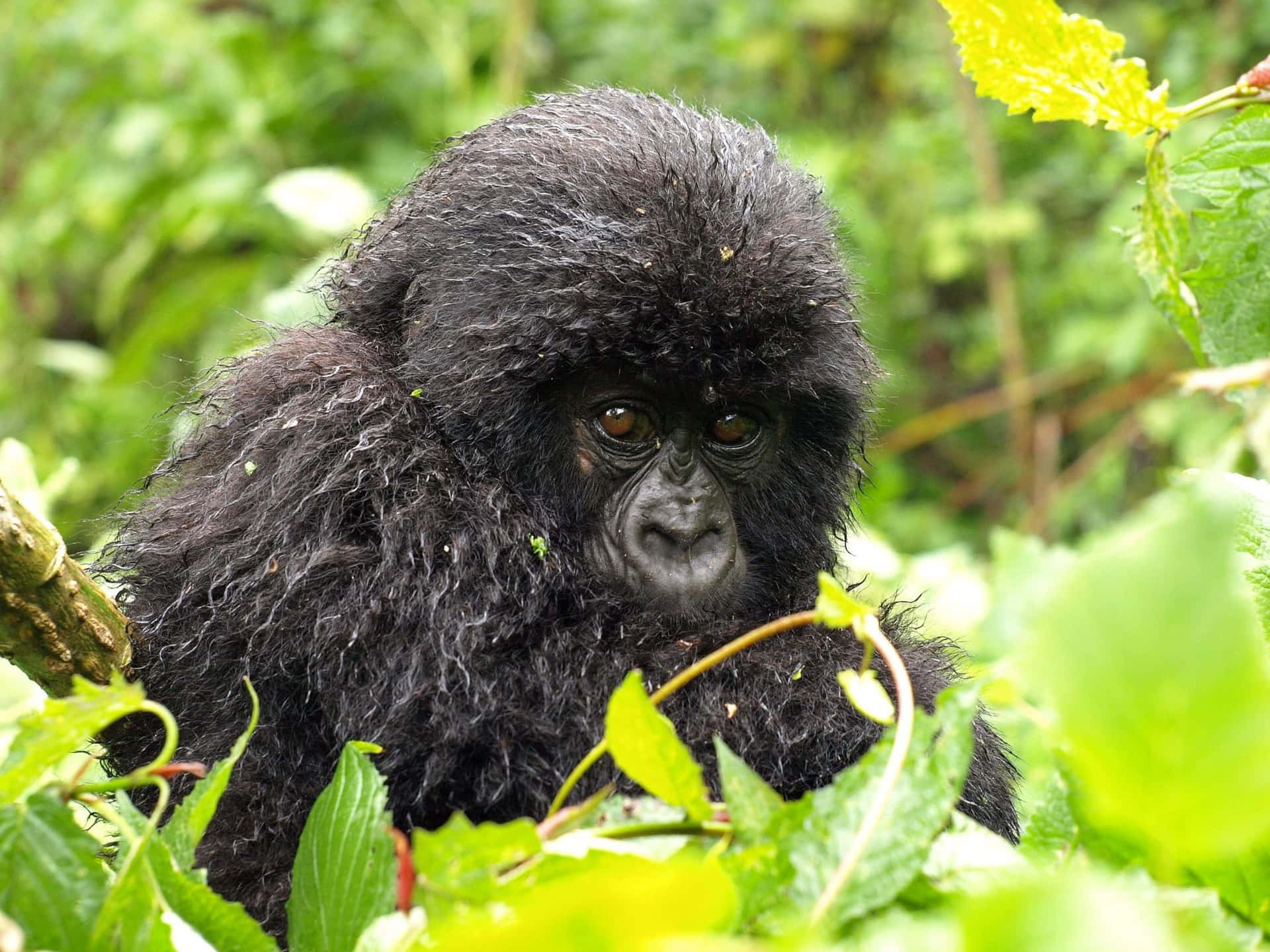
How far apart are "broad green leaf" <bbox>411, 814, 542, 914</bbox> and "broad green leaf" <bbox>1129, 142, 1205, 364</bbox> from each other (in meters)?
1.22

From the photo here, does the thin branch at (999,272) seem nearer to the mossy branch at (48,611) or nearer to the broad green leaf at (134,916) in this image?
the mossy branch at (48,611)

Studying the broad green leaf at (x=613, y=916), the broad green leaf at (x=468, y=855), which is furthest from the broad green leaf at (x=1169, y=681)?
the broad green leaf at (x=468, y=855)

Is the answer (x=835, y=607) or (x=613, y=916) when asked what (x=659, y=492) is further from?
(x=613, y=916)

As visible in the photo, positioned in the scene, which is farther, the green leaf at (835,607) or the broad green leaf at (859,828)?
the green leaf at (835,607)

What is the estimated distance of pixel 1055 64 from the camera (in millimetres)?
1584

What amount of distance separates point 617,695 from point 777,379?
123cm

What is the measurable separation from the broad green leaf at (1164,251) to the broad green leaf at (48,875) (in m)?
1.47

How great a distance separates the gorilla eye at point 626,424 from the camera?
2.20 metres

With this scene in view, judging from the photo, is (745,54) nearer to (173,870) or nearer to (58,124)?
(58,124)

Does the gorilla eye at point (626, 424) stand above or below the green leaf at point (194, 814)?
above

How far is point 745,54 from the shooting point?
691cm

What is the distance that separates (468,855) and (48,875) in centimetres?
37

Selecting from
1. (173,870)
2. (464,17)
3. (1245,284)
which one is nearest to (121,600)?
(173,870)

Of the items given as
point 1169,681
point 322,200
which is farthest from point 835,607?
point 322,200
